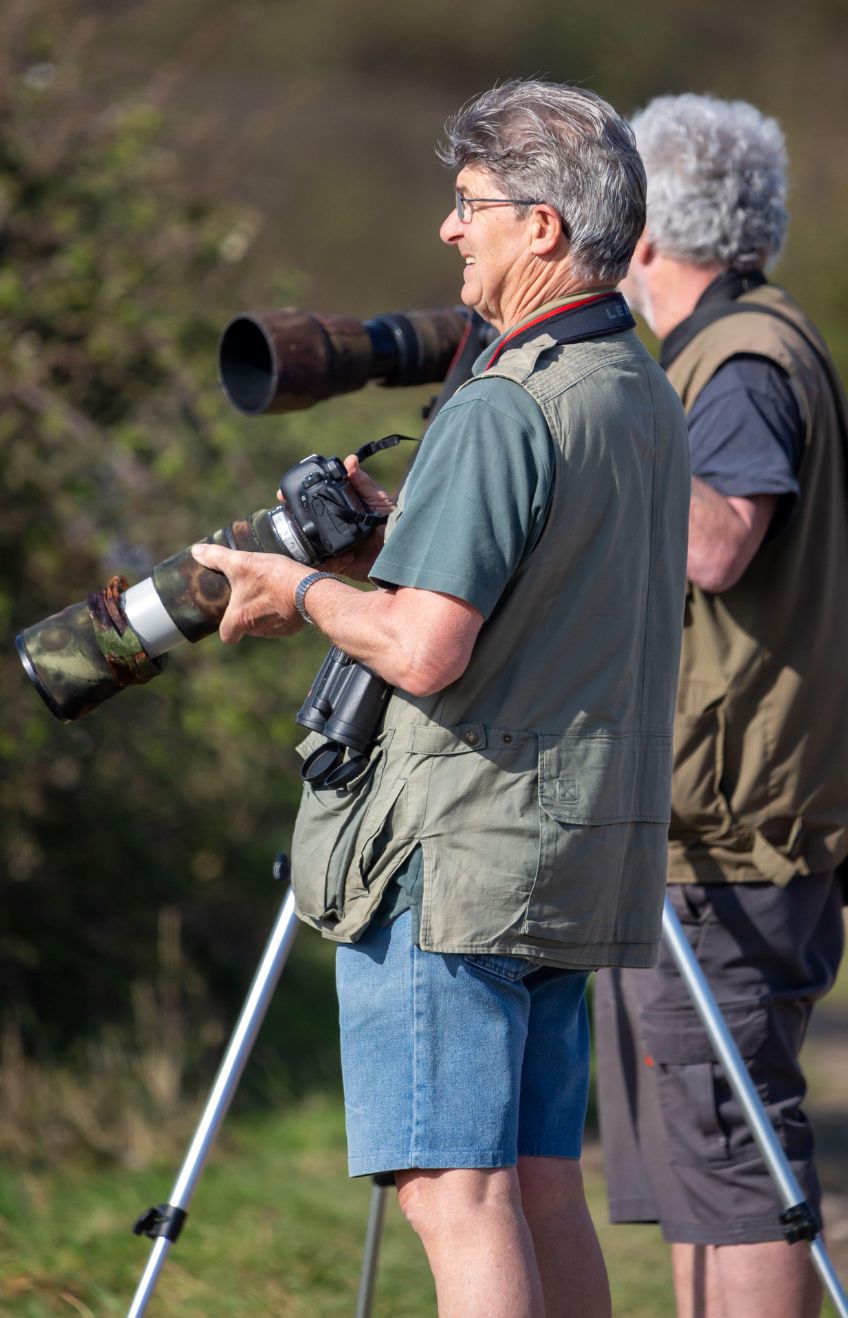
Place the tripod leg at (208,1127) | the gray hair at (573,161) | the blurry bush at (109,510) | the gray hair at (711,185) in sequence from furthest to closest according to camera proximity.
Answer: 1. the blurry bush at (109,510)
2. the gray hair at (711,185)
3. the tripod leg at (208,1127)
4. the gray hair at (573,161)

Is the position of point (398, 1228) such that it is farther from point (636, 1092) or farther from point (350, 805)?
point (350, 805)

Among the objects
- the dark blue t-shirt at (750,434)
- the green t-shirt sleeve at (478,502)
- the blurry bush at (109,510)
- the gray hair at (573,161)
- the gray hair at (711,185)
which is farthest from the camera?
the blurry bush at (109,510)

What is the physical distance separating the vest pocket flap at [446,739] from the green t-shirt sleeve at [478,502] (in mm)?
137

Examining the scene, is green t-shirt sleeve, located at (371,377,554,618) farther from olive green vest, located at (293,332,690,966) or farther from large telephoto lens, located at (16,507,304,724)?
large telephoto lens, located at (16,507,304,724)

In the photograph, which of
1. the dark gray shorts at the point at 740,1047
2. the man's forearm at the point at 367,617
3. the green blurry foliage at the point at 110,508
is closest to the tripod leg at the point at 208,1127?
the man's forearm at the point at 367,617

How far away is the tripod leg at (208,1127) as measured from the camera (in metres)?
2.07

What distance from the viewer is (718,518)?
2.16m

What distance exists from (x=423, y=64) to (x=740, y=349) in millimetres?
10065

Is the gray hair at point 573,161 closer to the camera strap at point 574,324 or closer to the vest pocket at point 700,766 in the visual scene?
the camera strap at point 574,324

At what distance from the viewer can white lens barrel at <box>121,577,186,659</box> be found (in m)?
1.87

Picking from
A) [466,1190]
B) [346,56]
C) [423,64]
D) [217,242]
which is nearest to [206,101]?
[217,242]

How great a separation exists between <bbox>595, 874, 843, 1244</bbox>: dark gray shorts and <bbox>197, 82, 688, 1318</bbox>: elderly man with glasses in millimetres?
545

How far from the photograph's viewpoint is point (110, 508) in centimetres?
419

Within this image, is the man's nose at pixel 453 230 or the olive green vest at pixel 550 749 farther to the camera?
the man's nose at pixel 453 230
